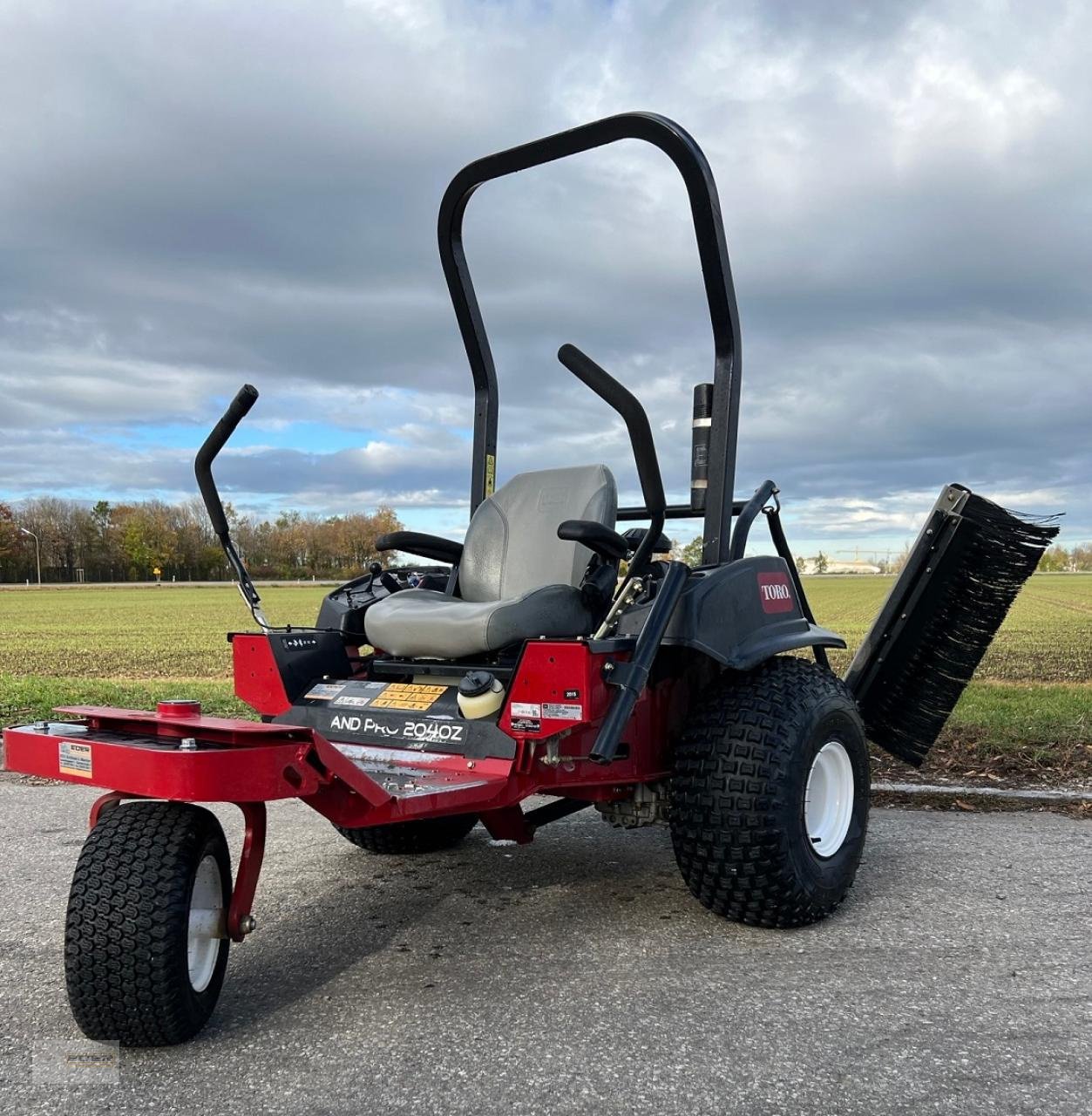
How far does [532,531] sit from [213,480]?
1.18 meters

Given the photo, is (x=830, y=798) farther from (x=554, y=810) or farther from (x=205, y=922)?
(x=205, y=922)

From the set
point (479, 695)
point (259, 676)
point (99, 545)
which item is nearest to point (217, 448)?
point (259, 676)

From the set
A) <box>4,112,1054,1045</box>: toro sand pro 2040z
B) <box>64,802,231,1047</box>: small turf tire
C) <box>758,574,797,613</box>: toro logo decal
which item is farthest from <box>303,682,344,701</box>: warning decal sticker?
<box>758,574,797,613</box>: toro logo decal

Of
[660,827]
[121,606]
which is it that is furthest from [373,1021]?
[121,606]

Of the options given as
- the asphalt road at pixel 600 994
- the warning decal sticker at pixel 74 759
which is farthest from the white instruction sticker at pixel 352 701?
the warning decal sticker at pixel 74 759

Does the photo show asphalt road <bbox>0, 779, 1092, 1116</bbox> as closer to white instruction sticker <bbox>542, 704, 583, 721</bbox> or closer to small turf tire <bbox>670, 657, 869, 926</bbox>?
small turf tire <bbox>670, 657, 869, 926</bbox>

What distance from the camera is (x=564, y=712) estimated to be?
3.12 m

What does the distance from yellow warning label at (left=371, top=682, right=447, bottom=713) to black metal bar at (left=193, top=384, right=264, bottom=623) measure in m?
0.59

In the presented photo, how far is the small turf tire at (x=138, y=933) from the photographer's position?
2.44 m

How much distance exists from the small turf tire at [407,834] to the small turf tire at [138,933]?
1.67 m

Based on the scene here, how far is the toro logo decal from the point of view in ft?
12.3

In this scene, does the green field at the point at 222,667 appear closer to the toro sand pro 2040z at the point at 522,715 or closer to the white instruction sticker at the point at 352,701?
the toro sand pro 2040z at the point at 522,715

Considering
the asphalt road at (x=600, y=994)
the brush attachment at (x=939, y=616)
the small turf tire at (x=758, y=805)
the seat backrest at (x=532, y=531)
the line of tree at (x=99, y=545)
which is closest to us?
the asphalt road at (x=600, y=994)

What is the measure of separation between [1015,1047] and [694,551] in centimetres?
187
